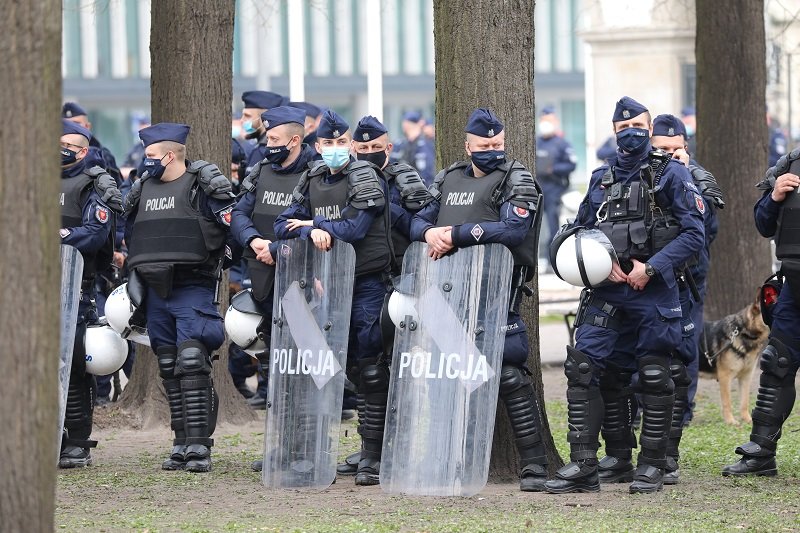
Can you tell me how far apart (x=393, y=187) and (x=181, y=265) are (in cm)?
128

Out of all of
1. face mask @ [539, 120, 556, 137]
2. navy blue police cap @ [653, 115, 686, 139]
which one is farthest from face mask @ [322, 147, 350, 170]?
face mask @ [539, 120, 556, 137]

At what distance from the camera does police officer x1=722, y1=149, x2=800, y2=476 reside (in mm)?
8289

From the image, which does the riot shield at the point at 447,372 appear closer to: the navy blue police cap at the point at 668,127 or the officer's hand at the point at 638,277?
the officer's hand at the point at 638,277

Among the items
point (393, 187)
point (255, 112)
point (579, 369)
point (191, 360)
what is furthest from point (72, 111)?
point (579, 369)

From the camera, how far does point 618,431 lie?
838cm

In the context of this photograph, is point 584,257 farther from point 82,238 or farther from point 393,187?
point 82,238

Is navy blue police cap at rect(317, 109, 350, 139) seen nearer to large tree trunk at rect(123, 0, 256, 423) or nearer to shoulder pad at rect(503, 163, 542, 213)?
shoulder pad at rect(503, 163, 542, 213)

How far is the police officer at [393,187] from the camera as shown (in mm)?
8539

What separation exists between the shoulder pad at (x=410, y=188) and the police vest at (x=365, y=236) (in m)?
0.19

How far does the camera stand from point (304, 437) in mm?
8352

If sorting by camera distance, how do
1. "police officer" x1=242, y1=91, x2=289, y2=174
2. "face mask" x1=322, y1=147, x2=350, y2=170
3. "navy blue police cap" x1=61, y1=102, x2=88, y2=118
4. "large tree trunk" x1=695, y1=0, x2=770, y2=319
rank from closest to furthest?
"face mask" x1=322, y1=147, x2=350, y2=170 → "police officer" x1=242, y1=91, x2=289, y2=174 → "large tree trunk" x1=695, y1=0, x2=770, y2=319 → "navy blue police cap" x1=61, y1=102, x2=88, y2=118

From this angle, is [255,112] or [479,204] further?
[255,112]

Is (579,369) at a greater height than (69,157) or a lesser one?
lesser

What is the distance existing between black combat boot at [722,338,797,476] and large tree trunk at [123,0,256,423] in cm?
416
